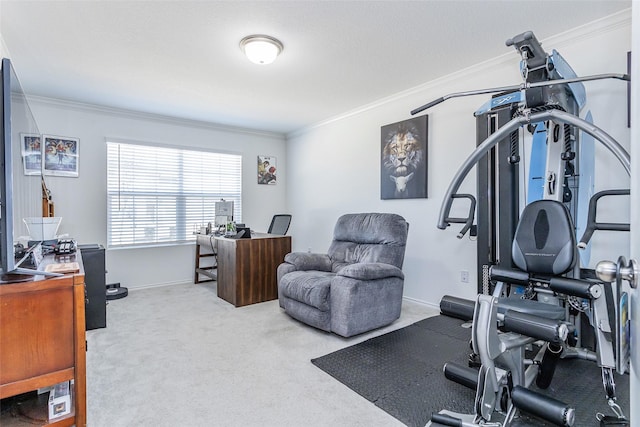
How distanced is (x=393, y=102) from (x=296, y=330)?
2714 mm

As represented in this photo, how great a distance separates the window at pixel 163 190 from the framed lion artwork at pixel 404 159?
2.46 metres

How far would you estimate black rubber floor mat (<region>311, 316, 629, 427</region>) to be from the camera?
5.55 feet

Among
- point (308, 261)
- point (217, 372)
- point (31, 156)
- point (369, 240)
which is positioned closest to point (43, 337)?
point (217, 372)

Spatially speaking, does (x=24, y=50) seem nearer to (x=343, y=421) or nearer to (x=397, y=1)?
(x=397, y=1)

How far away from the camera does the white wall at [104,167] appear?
3.91 meters

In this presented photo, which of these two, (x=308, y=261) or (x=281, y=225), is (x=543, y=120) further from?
(x=281, y=225)

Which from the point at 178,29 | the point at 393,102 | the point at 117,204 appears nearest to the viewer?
the point at 178,29

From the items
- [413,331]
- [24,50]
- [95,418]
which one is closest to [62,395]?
[95,418]

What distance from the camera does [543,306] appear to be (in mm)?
1758

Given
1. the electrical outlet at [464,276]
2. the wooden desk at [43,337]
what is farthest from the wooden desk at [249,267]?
the wooden desk at [43,337]

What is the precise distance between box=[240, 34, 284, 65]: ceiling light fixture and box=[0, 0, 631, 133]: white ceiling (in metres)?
0.06

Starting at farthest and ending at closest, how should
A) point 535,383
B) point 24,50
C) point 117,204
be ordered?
point 117,204 < point 24,50 < point 535,383

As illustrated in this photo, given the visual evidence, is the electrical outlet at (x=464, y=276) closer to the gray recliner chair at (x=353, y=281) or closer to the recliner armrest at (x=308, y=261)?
the gray recliner chair at (x=353, y=281)

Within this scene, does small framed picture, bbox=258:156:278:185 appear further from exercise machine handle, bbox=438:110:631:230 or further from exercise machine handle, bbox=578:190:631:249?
exercise machine handle, bbox=578:190:631:249
